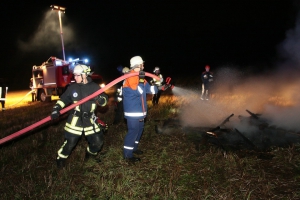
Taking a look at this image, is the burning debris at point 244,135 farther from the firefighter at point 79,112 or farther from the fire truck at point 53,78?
the fire truck at point 53,78

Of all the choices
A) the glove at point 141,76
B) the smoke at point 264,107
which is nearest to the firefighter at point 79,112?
the glove at point 141,76

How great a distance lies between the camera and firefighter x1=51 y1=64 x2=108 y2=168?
12.5 feet

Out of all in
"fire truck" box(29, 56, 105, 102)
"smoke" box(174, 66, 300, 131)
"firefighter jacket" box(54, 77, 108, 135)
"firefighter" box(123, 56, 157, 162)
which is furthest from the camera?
"fire truck" box(29, 56, 105, 102)

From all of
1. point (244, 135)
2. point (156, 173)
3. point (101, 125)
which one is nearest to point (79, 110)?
point (101, 125)

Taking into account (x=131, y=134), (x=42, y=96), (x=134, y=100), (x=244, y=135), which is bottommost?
(x=244, y=135)

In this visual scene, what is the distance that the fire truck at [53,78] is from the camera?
1220 cm

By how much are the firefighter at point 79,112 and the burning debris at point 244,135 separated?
91.3 inches

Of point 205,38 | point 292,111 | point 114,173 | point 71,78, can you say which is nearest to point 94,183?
point 114,173

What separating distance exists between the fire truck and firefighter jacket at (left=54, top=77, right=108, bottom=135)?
7553 millimetres

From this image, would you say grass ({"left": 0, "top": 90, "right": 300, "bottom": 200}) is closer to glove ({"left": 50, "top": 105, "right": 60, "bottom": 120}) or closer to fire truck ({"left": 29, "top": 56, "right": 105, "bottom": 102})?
glove ({"left": 50, "top": 105, "right": 60, "bottom": 120})

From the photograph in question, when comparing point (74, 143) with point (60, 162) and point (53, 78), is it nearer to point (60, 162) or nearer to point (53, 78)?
point (60, 162)

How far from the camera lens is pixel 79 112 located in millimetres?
3832

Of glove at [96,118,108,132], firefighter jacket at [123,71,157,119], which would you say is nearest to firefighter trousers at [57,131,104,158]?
glove at [96,118,108,132]

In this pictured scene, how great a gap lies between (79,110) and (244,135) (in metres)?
3.80
